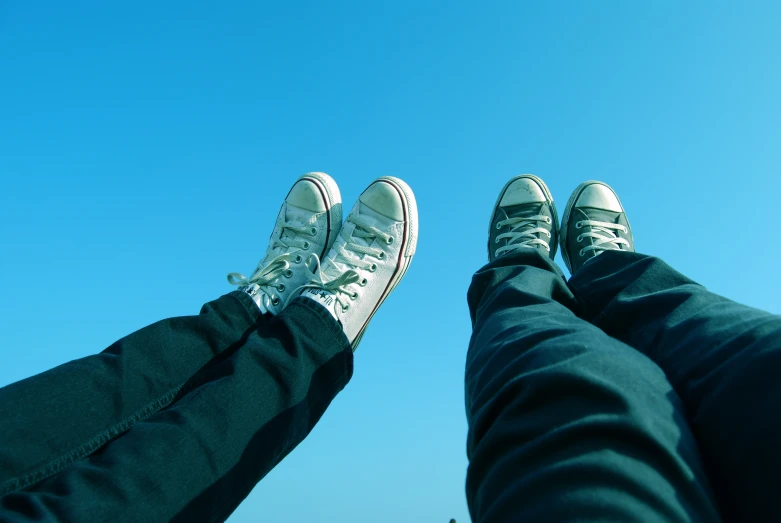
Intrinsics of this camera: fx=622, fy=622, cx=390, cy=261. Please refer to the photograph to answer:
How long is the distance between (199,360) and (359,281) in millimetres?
748

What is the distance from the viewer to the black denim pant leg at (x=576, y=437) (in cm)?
68

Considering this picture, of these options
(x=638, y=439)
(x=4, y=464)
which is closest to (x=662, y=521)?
(x=638, y=439)

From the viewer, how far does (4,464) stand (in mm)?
1112

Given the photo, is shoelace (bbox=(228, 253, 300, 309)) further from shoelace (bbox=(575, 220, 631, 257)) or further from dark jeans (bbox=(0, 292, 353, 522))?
shoelace (bbox=(575, 220, 631, 257))

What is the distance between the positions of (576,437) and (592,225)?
192 cm

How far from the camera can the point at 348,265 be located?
2.35 meters

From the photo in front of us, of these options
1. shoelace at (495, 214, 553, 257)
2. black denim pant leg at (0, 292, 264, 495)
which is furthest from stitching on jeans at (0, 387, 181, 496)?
shoelace at (495, 214, 553, 257)

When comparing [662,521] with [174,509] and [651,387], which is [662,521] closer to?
[651,387]

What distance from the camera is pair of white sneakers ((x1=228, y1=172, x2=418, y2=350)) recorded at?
83.0 inches

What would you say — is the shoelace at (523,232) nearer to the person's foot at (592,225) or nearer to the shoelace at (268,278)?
the person's foot at (592,225)

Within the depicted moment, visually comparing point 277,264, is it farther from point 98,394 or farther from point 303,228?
point 98,394

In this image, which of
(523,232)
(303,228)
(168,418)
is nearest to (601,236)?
(523,232)

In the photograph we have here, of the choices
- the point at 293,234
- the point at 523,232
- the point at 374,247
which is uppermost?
the point at 293,234

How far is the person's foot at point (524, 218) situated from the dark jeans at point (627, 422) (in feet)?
4.37
